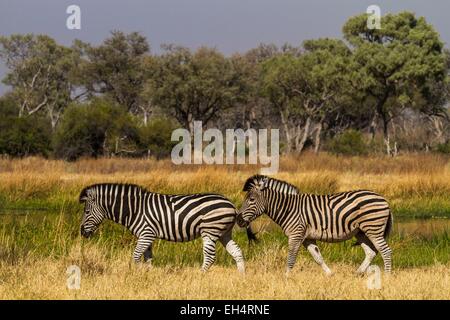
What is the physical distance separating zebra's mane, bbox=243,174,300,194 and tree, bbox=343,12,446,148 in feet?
116

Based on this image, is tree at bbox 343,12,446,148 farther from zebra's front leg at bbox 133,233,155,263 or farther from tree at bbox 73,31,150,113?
zebra's front leg at bbox 133,233,155,263

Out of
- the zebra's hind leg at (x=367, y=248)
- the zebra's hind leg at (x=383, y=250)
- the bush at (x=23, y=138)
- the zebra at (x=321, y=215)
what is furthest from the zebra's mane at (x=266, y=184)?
the bush at (x=23, y=138)

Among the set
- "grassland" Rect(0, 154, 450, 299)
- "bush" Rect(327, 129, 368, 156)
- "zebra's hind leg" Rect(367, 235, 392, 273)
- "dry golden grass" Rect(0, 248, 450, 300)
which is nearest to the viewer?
"dry golden grass" Rect(0, 248, 450, 300)

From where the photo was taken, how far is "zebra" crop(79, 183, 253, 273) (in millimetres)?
9578

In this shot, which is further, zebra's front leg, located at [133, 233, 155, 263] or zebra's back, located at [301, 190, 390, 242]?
zebra's back, located at [301, 190, 390, 242]

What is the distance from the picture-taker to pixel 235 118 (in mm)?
62406

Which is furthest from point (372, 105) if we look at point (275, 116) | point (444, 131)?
point (275, 116)

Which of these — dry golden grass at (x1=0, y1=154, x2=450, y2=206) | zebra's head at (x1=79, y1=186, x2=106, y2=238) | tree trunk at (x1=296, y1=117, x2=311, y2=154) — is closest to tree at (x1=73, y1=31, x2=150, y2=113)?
tree trunk at (x1=296, y1=117, x2=311, y2=154)

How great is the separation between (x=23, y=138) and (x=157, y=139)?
6.46 metres

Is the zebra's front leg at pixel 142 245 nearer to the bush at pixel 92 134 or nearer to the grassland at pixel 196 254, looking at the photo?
the grassland at pixel 196 254

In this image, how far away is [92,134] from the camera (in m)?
37.3

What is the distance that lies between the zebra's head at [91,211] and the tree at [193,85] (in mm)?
39043
